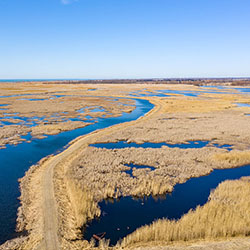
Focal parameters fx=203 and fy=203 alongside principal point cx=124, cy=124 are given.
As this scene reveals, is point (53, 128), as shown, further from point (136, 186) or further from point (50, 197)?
point (136, 186)

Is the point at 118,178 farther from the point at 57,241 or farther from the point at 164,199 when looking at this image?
the point at 57,241

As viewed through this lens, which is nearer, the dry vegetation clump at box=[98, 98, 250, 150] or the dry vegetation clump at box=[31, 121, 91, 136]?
the dry vegetation clump at box=[98, 98, 250, 150]

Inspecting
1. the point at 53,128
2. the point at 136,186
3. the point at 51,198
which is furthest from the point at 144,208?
the point at 53,128

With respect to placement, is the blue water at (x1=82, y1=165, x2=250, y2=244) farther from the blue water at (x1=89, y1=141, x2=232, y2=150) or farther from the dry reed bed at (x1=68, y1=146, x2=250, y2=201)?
the blue water at (x1=89, y1=141, x2=232, y2=150)

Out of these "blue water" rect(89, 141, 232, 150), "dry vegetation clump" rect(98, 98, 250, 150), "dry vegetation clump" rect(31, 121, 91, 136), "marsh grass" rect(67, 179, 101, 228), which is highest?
"dry vegetation clump" rect(31, 121, 91, 136)

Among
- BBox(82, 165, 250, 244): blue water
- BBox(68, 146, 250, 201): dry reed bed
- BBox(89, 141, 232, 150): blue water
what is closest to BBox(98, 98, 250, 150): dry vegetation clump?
BBox(89, 141, 232, 150): blue water

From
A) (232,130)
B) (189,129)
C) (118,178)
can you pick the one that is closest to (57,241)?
(118,178)
